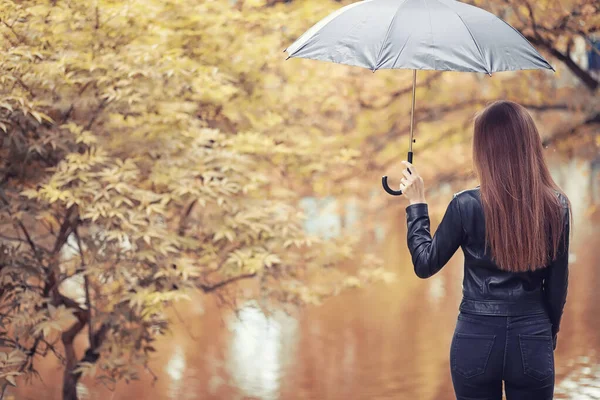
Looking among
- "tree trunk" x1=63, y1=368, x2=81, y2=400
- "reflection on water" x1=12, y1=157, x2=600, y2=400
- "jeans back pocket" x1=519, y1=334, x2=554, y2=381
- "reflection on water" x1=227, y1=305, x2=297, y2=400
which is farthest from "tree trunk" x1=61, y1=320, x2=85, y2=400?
"jeans back pocket" x1=519, y1=334, x2=554, y2=381

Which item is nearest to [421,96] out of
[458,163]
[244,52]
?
[458,163]

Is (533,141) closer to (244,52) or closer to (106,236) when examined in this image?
(106,236)

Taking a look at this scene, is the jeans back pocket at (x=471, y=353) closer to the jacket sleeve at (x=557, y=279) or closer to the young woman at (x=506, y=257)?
the young woman at (x=506, y=257)

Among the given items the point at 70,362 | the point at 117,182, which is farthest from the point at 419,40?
the point at 70,362

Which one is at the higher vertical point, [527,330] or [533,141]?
[533,141]

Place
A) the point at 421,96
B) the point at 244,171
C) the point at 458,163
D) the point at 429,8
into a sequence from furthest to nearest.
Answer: the point at 458,163 → the point at 421,96 → the point at 244,171 → the point at 429,8

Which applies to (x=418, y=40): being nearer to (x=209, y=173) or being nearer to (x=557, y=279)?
(x=557, y=279)

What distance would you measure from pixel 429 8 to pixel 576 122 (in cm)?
447

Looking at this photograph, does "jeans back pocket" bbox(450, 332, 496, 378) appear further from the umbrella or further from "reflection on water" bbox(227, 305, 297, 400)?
"reflection on water" bbox(227, 305, 297, 400)

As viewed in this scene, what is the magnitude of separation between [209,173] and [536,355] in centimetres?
327

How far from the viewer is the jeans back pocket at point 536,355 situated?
8.38ft

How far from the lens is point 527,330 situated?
8.39 feet

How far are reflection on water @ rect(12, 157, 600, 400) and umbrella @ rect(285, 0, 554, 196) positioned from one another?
3.20 m

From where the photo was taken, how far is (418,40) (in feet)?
10.4
